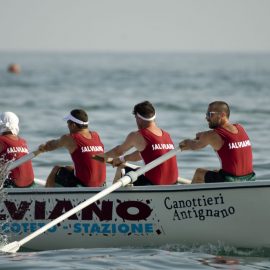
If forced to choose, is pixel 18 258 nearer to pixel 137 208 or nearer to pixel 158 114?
pixel 137 208

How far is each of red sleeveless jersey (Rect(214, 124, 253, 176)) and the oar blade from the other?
280 centimetres

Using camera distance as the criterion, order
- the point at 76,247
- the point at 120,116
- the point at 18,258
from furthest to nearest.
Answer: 1. the point at 120,116
2. the point at 76,247
3. the point at 18,258

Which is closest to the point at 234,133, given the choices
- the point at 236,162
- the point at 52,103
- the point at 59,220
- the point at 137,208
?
the point at 236,162

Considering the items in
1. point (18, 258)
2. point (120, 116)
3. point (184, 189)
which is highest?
point (120, 116)

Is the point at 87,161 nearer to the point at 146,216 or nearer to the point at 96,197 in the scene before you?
the point at 96,197

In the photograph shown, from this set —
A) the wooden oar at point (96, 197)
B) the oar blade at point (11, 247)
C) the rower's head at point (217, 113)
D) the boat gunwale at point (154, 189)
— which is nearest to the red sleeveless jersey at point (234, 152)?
the rower's head at point (217, 113)

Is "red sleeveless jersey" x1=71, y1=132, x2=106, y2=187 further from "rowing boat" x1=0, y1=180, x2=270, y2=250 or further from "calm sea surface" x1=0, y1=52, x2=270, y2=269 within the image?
"calm sea surface" x1=0, y1=52, x2=270, y2=269

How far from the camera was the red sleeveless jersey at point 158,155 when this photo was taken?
1361 centimetres

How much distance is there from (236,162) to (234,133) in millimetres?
370

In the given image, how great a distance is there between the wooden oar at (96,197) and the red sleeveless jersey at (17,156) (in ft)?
4.59

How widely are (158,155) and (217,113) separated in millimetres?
990

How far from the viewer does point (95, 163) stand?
46.0 feet

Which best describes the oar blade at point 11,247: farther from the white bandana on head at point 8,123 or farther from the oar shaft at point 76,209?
the white bandana on head at point 8,123

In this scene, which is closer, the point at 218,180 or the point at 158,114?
the point at 218,180
